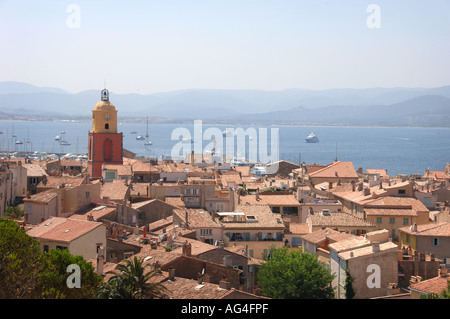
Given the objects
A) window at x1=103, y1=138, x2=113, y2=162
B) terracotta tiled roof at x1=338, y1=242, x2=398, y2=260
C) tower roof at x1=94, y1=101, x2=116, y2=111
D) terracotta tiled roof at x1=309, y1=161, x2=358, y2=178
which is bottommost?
terracotta tiled roof at x1=338, y1=242, x2=398, y2=260

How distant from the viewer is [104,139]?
5353 cm

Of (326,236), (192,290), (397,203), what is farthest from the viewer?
(397,203)

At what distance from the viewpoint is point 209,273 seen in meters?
23.0

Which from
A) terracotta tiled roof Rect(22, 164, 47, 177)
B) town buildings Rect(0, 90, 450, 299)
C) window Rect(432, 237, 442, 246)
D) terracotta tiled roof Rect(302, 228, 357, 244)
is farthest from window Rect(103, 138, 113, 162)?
window Rect(432, 237, 442, 246)

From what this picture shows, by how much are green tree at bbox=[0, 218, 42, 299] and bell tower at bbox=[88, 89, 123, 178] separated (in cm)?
3239

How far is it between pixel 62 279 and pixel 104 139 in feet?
117

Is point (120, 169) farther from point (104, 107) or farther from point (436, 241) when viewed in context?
point (436, 241)

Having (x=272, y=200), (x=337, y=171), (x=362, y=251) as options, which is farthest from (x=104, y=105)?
(x=362, y=251)

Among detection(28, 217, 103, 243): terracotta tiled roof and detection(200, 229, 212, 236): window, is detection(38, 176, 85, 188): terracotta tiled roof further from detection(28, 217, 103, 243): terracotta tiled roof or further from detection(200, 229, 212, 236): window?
detection(28, 217, 103, 243): terracotta tiled roof

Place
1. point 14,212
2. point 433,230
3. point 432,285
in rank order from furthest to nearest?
point 14,212, point 433,230, point 432,285

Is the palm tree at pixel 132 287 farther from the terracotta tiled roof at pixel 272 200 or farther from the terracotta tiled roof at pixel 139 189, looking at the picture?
the terracotta tiled roof at pixel 139 189

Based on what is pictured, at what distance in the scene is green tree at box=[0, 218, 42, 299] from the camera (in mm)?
17328
